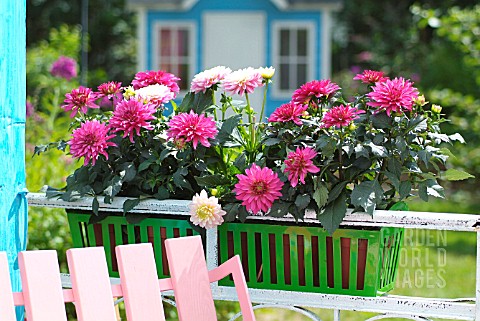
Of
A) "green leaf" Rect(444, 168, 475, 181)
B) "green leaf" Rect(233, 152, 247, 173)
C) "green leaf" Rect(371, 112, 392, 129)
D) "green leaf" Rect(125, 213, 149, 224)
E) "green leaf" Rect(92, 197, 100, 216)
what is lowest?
"green leaf" Rect(125, 213, 149, 224)

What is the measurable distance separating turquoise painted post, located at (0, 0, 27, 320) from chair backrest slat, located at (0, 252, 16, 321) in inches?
19.2

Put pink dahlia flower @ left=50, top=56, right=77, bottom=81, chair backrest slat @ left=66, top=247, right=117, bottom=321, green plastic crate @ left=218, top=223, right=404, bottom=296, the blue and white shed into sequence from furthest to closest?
the blue and white shed < pink dahlia flower @ left=50, top=56, right=77, bottom=81 < green plastic crate @ left=218, top=223, right=404, bottom=296 < chair backrest slat @ left=66, top=247, right=117, bottom=321

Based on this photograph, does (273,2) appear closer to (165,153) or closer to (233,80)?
(233,80)

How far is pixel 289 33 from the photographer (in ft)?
35.8

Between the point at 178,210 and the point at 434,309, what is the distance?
0.74 meters

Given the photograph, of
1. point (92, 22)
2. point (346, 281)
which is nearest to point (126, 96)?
point (346, 281)

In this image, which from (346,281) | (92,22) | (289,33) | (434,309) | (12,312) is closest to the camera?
(12,312)

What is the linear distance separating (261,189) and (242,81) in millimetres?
366

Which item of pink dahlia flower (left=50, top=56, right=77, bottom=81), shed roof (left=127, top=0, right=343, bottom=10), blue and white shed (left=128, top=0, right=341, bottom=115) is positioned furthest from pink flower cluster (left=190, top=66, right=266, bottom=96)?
blue and white shed (left=128, top=0, right=341, bottom=115)

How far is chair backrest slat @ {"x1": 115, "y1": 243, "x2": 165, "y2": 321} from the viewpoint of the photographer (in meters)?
1.94

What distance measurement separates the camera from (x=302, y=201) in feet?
6.93

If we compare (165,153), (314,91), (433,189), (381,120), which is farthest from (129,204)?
(433,189)

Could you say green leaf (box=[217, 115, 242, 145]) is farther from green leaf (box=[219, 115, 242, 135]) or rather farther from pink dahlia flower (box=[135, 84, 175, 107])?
pink dahlia flower (box=[135, 84, 175, 107])

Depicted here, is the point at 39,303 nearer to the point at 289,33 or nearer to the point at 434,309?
the point at 434,309
